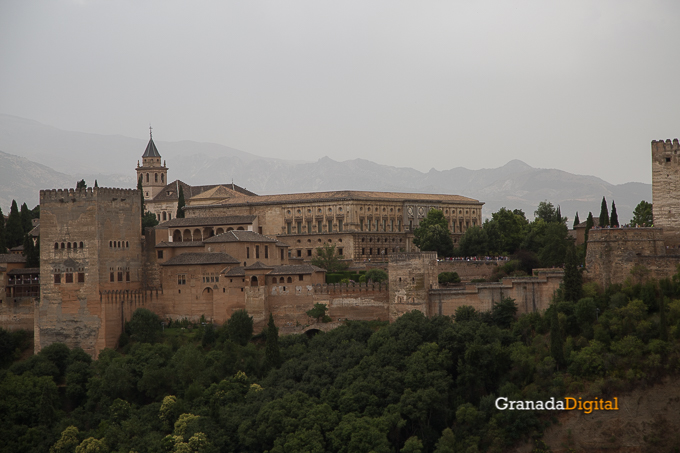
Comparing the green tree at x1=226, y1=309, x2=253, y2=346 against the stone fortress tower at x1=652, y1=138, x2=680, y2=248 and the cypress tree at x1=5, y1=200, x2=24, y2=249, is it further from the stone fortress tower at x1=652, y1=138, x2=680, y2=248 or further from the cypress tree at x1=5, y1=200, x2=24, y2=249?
the cypress tree at x1=5, y1=200, x2=24, y2=249

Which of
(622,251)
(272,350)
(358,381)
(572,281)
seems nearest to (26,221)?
(272,350)

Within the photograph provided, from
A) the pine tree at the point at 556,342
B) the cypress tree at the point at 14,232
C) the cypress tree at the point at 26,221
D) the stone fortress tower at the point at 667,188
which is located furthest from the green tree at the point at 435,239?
the cypress tree at the point at 26,221

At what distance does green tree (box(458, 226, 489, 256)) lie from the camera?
8062cm

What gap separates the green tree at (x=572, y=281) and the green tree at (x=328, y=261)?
29124 mm

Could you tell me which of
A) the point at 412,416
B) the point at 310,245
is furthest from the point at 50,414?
the point at 310,245

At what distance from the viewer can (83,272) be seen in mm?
62344

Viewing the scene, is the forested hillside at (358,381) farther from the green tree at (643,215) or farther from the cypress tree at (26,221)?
the cypress tree at (26,221)

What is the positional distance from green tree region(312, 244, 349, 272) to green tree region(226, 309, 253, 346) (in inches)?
716

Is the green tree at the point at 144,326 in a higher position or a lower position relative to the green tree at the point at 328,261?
lower

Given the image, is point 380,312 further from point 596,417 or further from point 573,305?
point 596,417

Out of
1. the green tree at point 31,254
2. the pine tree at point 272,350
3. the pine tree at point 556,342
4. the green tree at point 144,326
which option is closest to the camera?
the pine tree at point 556,342

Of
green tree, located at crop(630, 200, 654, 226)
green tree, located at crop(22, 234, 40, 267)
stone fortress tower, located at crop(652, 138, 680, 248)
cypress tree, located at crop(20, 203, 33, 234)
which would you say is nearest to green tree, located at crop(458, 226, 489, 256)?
green tree, located at crop(630, 200, 654, 226)

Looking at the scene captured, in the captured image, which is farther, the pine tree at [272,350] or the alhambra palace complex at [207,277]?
the pine tree at [272,350]

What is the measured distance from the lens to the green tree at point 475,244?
265 ft
